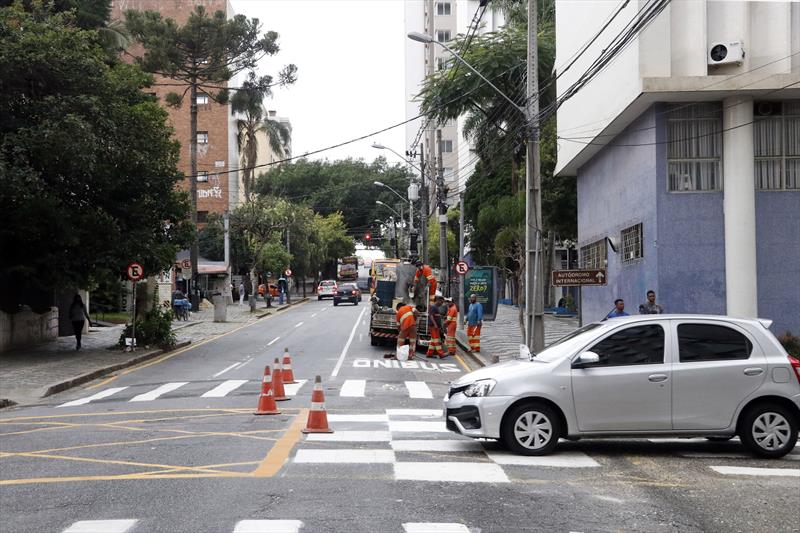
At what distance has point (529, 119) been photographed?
20.4 meters

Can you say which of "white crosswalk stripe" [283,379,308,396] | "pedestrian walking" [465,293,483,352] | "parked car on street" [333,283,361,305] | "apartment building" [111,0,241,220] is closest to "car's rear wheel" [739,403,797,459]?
"white crosswalk stripe" [283,379,308,396]

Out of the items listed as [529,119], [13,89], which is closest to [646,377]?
[529,119]

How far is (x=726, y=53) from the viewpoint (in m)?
20.8

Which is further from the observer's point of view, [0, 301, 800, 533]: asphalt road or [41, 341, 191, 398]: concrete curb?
[41, 341, 191, 398]: concrete curb

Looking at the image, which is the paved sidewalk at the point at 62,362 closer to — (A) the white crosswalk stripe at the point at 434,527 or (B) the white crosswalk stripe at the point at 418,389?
(B) the white crosswalk stripe at the point at 418,389

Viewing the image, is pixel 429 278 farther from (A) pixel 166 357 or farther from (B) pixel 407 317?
(A) pixel 166 357

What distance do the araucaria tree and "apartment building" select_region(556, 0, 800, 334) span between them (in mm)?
21609

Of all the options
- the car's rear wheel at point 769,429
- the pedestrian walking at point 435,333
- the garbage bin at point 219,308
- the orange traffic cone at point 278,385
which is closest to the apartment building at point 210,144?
the garbage bin at point 219,308

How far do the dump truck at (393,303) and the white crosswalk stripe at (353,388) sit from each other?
24.4 feet

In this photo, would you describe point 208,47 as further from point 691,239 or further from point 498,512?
point 498,512

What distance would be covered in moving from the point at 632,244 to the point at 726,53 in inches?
226

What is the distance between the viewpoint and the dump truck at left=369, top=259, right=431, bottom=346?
2605 cm

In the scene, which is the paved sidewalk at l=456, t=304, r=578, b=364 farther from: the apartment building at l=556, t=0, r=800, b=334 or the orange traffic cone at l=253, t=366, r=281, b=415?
the orange traffic cone at l=253, t=366, r=281, b=415

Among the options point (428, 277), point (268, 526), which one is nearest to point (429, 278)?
point (428, 277)
